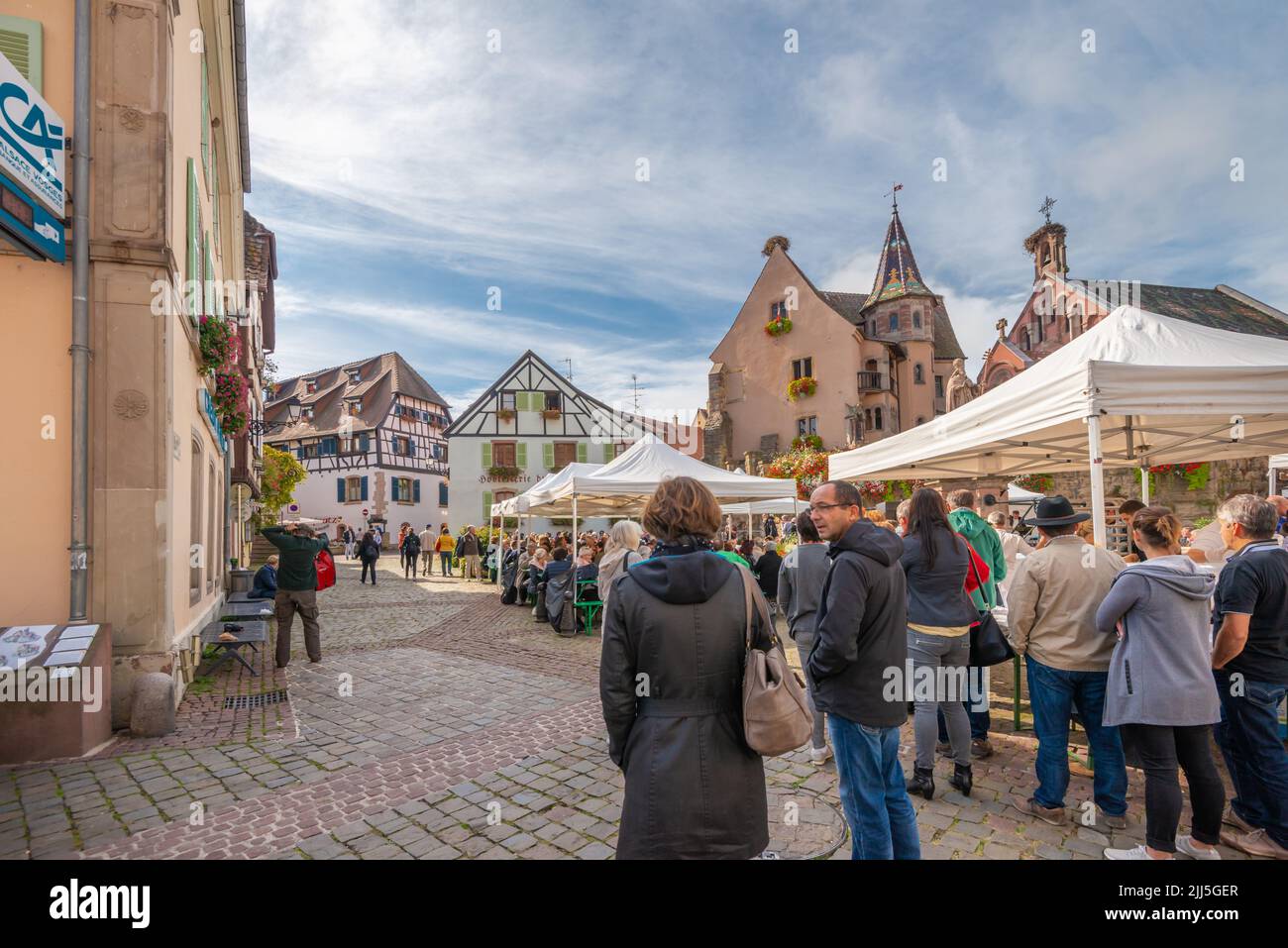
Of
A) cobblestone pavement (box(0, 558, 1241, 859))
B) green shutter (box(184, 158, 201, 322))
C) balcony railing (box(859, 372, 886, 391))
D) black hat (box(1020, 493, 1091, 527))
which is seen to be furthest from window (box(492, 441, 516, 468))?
black hat (box(1020, 493, 1091, 527))

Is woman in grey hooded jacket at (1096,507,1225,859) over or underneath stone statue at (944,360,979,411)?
underneath

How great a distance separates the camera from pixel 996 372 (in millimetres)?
32062

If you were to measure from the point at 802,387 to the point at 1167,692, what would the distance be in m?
31.4

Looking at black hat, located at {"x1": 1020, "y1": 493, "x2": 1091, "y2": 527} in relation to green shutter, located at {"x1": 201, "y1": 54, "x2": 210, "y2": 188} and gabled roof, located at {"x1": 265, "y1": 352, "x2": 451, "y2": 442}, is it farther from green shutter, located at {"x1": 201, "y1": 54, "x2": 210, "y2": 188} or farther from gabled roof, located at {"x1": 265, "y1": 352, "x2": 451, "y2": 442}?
gabled roof, located at {"x1": 265, "y1": 352, "x2": 451, "y2": 442}

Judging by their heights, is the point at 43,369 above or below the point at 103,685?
above

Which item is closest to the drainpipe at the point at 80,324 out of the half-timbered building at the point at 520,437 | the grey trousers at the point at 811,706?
the grey trousers at the point at 811,706

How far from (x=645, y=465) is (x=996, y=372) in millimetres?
27266

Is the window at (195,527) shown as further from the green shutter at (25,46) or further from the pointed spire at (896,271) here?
the pointed spire at (896,271)

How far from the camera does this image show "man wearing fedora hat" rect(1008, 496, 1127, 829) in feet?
12.0

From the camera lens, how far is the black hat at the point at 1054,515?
12.6 feet

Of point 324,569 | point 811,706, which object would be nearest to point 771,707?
point 811,706

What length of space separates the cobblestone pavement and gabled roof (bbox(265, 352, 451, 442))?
36194mm
